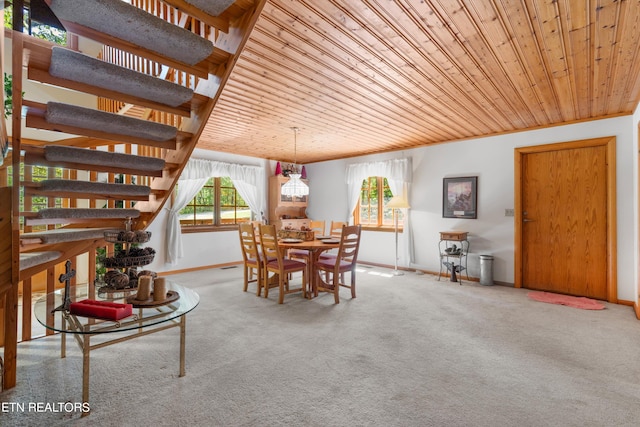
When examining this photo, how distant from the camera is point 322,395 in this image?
73.7 inches

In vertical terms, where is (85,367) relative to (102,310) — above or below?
below

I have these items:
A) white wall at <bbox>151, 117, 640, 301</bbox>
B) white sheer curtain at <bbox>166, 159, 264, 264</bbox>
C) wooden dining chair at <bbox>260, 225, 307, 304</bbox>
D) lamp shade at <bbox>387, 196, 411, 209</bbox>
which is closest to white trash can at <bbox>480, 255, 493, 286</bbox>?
white wall at <bbox>151, 117, 640, 301</bbox>

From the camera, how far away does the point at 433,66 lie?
2.60m

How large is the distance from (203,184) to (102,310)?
13.8 ft

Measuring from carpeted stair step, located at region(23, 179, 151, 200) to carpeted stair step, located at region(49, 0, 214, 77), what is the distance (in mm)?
1006

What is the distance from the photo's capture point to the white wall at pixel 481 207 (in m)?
3.73

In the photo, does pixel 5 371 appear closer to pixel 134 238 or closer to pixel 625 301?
pixel 134 238

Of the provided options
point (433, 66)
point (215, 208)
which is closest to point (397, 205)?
point (433, 66)

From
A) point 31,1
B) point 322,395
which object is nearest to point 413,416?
point 322,395

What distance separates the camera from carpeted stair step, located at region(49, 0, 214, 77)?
1332 millimetres

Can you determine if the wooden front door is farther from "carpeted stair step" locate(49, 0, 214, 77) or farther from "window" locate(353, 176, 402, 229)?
"carpeted stair step" locate(49, 0, 214, 77)

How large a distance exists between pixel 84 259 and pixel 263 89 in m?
3.84

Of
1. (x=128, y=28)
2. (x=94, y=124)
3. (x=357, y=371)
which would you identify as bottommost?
(x=357, y=371)

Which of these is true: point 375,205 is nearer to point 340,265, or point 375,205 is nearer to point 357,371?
point 340,265
